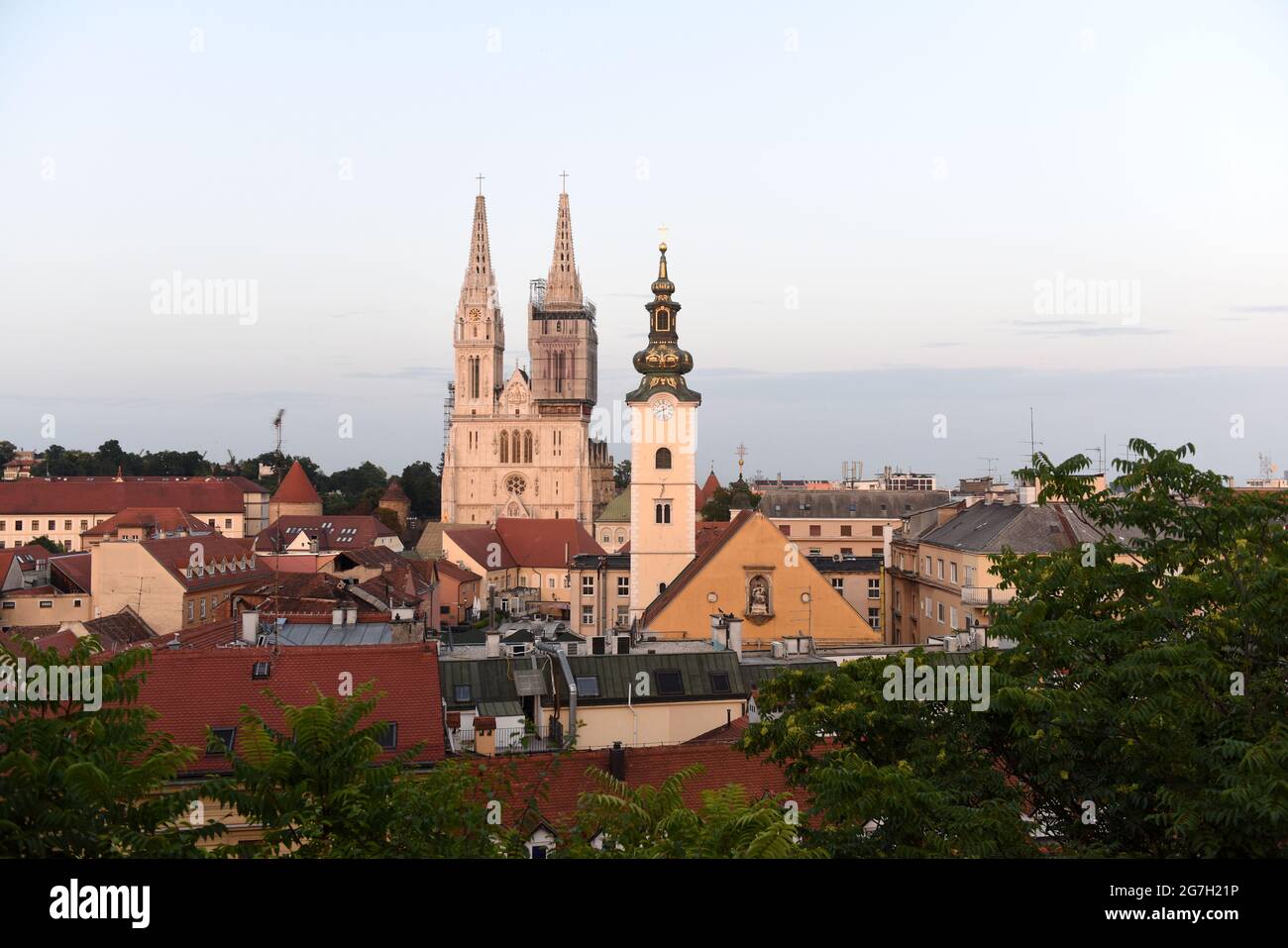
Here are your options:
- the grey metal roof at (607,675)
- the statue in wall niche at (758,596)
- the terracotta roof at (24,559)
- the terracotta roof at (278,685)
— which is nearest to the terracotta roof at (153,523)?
the terracotta roof at (24,559)

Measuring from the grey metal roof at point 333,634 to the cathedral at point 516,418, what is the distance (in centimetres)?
10396

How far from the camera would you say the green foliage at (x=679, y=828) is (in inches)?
378

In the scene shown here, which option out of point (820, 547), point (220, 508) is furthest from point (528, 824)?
point (220, 508)

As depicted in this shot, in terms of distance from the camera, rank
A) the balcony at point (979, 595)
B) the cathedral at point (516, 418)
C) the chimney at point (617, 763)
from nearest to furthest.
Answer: the chimney at point (617, 763) < the balcony at point (979, 595) < the cathedral at point (516, 418)

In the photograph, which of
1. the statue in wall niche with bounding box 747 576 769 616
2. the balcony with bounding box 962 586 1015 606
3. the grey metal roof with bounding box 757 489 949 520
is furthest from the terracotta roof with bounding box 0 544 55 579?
the balcony with bounding box 962 586 1015 606

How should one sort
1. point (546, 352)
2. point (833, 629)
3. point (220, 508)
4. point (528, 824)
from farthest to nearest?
point (546, 352)
point (220, 508)
point (833, 629)
point (528, 824)

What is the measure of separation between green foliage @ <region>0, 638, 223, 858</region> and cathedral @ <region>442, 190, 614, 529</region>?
131 m

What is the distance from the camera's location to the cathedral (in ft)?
486

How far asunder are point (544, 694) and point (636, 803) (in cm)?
1745

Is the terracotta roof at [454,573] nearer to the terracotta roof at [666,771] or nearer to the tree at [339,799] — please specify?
the terracotta roof at [666,771]

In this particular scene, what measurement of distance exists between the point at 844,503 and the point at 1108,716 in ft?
250

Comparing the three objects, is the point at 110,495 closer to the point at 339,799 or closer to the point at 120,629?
the point at 120,629
